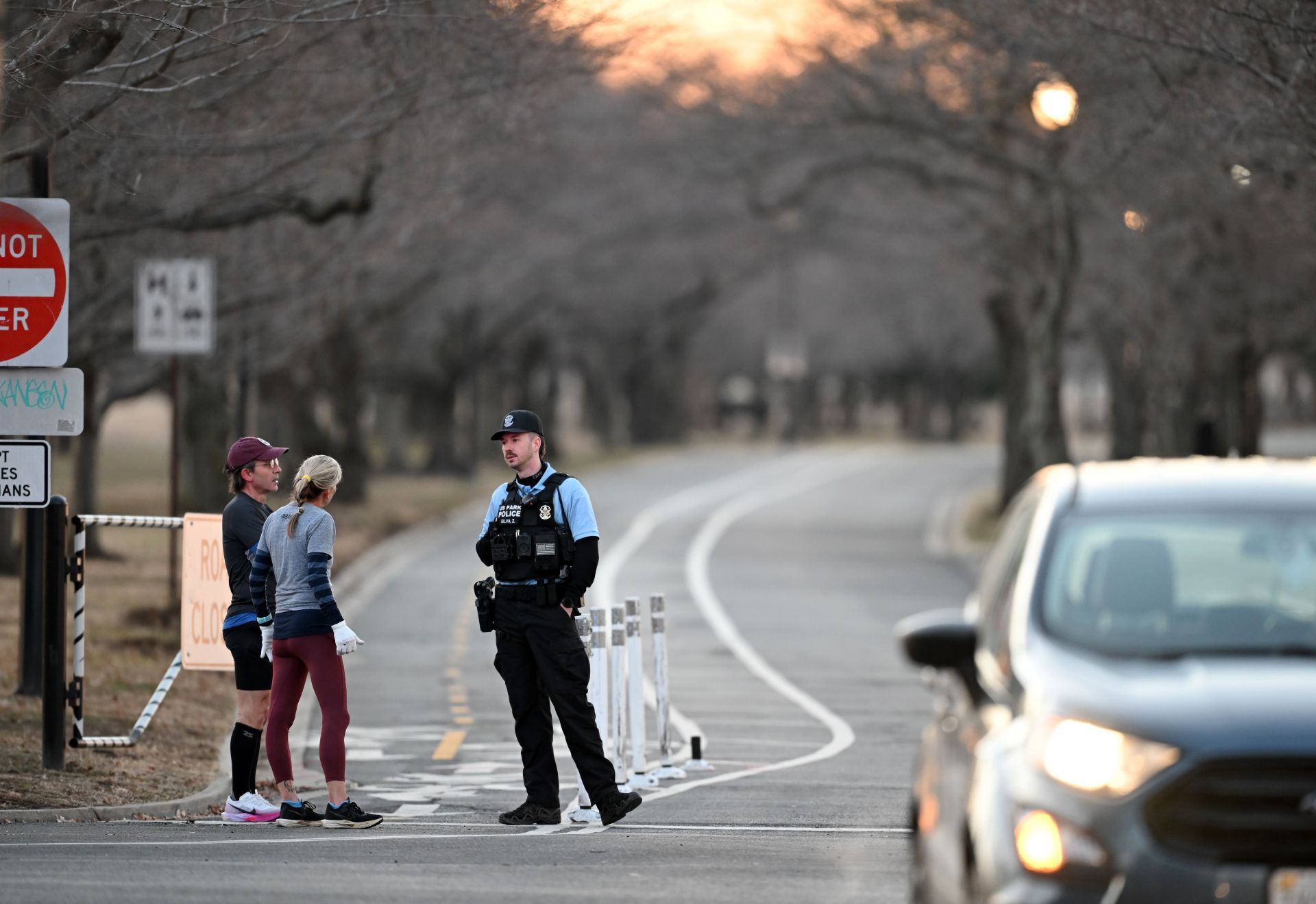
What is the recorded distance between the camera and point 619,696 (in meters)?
12.7

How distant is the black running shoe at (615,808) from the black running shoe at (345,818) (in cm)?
118

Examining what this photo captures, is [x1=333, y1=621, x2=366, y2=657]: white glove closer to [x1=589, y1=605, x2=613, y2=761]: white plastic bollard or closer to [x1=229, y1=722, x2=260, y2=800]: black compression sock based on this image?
[x1=229, y1=722, x2=260, y2=800]: black compression sock

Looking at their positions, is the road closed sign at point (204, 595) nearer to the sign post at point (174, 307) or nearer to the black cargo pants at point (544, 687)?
the black cargo pants at point (544, 687)

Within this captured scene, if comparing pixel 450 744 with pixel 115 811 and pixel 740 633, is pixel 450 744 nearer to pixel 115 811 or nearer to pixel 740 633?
pixel 115 811

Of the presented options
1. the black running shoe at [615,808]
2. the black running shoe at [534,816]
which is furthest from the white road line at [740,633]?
the black running shoe at [615,808]

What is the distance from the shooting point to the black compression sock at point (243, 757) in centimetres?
1134

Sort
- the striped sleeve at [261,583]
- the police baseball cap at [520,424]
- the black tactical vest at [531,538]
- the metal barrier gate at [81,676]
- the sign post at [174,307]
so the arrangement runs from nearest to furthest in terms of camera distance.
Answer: the black tactical vest at [531,538], the police baseball cap at [520,424], the striped sleeve at [261,583], the metal barrier gate at [81,676], the sign post at [174,307]

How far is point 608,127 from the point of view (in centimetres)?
4672

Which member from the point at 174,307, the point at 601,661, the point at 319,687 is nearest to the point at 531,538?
the point at 319,687

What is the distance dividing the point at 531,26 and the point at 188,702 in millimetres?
5730

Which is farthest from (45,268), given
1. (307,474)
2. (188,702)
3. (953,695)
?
(953,695)

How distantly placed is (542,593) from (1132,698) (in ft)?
17.3

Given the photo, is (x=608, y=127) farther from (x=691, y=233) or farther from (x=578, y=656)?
(x=578, y=656)

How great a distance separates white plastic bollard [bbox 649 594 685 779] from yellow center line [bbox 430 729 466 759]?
69.8 inches
